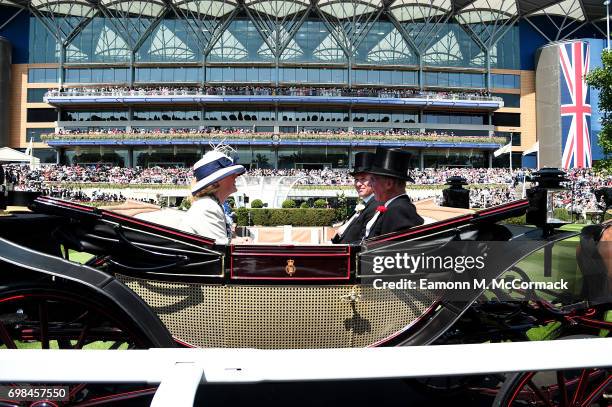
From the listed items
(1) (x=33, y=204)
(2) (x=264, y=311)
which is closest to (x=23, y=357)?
(2) (x=264, y=311)

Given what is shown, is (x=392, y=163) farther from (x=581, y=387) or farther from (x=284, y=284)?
(x=581, y=387)

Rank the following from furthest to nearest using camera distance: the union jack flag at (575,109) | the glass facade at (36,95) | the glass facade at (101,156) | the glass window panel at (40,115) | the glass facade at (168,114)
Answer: the glass facade at (36,95) → the glass window panel at (40,115) → the glass facade at (168,114) → the glass facade at (101,156) → the union jack flag at (575,109)

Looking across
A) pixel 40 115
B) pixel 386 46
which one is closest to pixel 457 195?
pixel 386 46

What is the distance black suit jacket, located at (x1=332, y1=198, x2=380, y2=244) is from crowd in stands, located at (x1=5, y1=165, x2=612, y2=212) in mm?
28198

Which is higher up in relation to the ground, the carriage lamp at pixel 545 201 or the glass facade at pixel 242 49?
the glass facade at pixel 242 49

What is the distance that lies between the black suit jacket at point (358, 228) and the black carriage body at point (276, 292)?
1242 millimetres

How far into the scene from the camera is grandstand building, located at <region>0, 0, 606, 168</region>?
147ft

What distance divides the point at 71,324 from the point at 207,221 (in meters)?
1.22

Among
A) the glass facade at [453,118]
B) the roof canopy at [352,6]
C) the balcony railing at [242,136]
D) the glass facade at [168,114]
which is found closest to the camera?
the balcony railing at [242,136]

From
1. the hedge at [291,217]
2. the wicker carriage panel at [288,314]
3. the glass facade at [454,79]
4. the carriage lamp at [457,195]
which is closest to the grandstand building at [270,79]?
the glass facade at [454,79]

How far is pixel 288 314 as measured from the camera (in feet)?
9.50

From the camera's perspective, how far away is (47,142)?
44438mm

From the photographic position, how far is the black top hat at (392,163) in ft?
11.9

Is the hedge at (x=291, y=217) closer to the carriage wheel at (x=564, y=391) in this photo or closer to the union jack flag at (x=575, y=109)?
the carriage wheel at (x=564, y=391)
